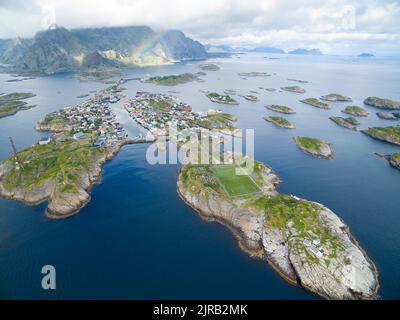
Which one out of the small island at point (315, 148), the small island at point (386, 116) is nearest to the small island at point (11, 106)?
the small island at point (315, 148)

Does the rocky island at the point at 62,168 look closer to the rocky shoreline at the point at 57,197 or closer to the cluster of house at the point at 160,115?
the rocky shoreline at the point at 57,197

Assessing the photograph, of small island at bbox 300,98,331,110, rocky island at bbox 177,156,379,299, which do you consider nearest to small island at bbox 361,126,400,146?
small island at bbox 300,98,331,110

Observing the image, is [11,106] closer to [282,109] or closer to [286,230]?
[282,109]

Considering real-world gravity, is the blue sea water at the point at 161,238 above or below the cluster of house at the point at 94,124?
below

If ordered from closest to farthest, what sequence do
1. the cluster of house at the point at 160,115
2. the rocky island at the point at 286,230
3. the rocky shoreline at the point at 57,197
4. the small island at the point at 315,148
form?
the rocky island at the point at 286,230 → the rocky shoreline at the point at 57,197 → the small island at the point at 315,148 → the cluster of house at the point at 160,115

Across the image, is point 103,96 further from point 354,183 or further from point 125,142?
point 354,183

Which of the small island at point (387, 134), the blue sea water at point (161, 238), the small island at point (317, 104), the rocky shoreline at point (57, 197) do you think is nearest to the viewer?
the blue sea water at point (161, 238)

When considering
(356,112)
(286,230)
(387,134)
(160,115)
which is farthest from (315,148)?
(356,112)
